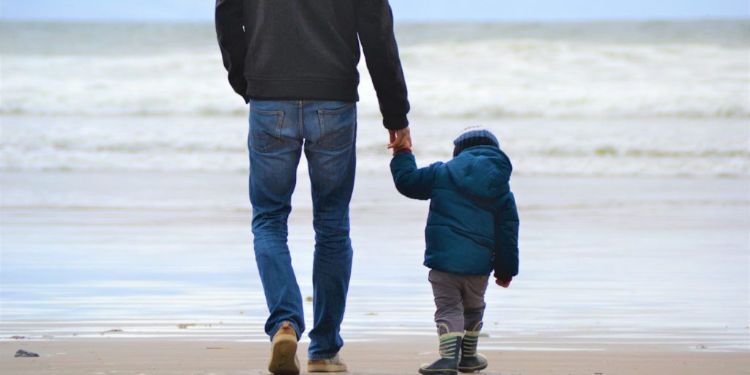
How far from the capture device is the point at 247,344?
4.08 meters

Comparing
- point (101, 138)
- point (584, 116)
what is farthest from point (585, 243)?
point (584, 116)

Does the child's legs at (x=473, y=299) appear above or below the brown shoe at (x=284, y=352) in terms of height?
above

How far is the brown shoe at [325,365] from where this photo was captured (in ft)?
11.5

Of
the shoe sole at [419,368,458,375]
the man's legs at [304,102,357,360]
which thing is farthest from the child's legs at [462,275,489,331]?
the man's legs at [304,102,357,360]

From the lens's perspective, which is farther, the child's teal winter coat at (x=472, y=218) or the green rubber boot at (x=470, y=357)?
the green rubber boot at (x=470, y=357)

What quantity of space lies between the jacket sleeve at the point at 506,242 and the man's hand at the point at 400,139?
0.38 meters

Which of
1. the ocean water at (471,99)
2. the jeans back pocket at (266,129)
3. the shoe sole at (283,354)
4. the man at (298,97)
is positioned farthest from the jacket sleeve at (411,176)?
the ocean water at (471,99)

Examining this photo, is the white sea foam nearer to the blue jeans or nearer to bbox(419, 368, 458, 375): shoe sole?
the blue jeans

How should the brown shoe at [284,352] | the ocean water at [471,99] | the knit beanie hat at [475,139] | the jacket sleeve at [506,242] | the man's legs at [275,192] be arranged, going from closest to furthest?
the brown shoe at [284,352]
the man's legs at [275,192]
the jacket sleeve at [506,242]
the knit beanie hat at [475,139]
the ocean water at [471,99]

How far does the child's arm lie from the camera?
3.47m

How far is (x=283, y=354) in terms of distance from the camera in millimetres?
3184

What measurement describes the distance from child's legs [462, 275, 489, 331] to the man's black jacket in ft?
1.87

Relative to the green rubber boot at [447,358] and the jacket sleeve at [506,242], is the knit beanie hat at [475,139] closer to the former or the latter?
the jacket sleeve at [506,242]

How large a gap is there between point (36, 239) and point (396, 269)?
10.1ft
